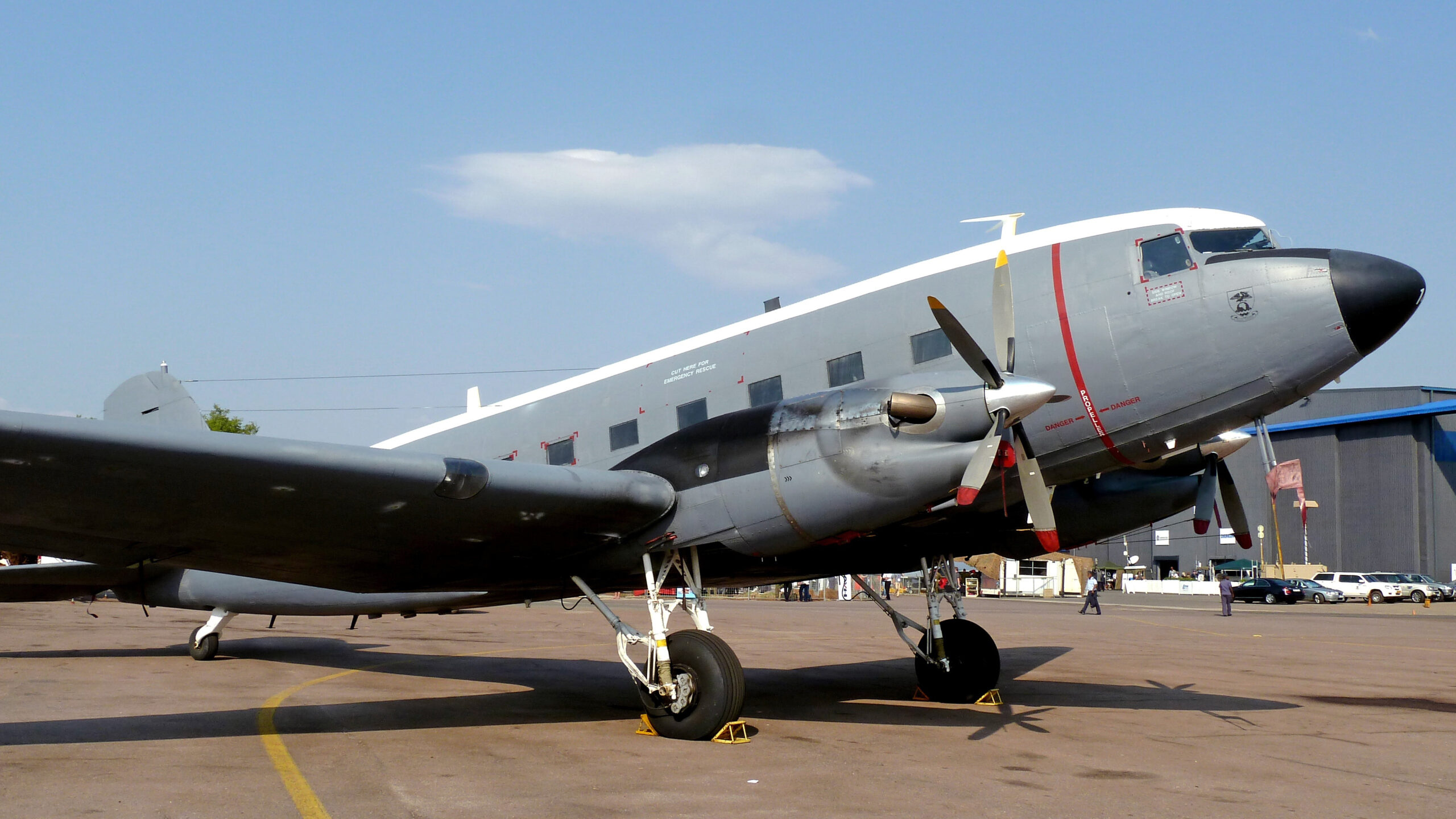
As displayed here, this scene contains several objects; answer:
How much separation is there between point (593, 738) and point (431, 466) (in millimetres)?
3524

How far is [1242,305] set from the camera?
10211mm

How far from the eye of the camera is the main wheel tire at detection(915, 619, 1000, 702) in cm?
1384

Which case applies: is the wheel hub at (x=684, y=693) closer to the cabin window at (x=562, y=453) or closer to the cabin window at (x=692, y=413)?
the cabin window at (x=692, y=413)

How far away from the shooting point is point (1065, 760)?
978cm

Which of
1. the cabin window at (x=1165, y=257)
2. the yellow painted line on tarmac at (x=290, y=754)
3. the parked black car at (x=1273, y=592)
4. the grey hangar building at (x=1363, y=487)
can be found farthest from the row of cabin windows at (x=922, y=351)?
the grey hangar building at (x=1363, y=487)

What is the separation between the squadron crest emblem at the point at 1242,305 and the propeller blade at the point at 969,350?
235 centimetres

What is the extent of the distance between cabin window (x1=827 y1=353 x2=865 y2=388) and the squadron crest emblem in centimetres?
381

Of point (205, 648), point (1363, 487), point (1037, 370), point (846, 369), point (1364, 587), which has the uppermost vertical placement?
point (846, 369)

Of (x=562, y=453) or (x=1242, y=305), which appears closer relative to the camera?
(x=1242, y=305)

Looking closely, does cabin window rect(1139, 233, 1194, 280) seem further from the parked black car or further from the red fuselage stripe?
the parked black car

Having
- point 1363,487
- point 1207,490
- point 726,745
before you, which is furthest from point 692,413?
point 1363,487

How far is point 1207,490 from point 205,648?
1703 cm

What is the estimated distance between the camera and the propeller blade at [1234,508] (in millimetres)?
12227

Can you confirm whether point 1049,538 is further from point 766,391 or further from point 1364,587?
point 1364,587
